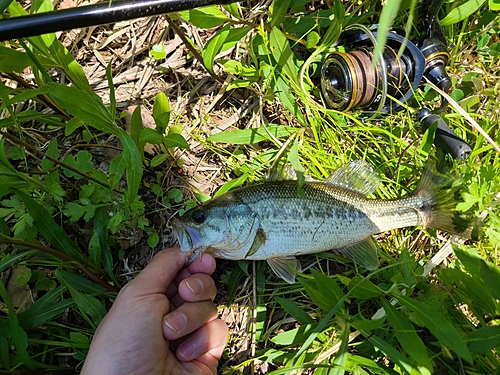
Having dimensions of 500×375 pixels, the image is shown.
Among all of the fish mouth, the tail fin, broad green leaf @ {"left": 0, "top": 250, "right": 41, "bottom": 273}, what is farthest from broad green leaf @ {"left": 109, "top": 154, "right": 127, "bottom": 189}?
the tail fin

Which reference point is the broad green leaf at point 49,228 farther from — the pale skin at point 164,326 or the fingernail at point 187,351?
the fingernail at point 187,351

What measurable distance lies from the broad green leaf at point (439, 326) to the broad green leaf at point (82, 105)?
6.61 feet

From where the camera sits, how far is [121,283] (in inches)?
124

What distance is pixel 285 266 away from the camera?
2.86 m

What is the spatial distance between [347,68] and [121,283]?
2.45 m

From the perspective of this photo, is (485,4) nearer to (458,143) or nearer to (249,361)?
(458,143)

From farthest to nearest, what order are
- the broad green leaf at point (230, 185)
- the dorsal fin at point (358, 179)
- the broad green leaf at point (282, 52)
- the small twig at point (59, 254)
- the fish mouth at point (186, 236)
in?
the broad green leaf at point (230, 185) → the dorsal fin at point (358, 179) → the broad green leaf at point (282, 52) → the fish mouth at point (186, 236) → the small twig at point (59, 254)

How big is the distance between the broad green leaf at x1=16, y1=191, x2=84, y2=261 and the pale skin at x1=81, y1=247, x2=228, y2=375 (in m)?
0.59

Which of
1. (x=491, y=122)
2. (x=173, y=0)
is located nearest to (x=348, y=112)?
(x=491, y=122)

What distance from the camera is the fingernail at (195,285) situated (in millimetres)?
2617

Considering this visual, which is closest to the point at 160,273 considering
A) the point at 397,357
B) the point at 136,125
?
the point at 136,125

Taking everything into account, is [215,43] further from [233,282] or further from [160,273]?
[233,282]

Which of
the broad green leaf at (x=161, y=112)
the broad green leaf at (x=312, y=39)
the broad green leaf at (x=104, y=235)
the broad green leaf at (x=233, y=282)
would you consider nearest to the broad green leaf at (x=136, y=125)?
the broad green leaf at (x=161, y=112)

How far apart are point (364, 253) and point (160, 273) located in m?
1.47
